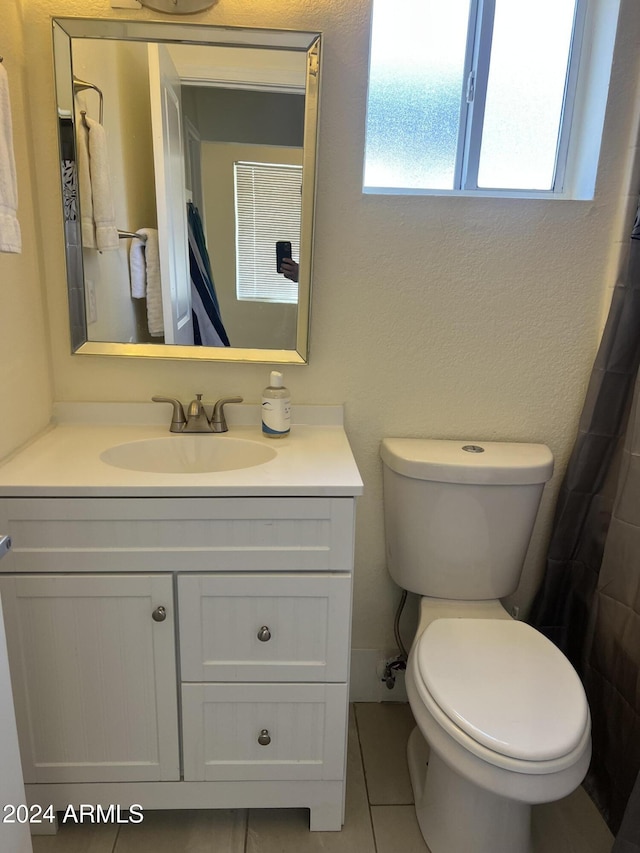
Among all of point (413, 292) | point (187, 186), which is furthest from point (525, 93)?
point (187, 186)

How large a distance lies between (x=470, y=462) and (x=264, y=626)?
2.04ft

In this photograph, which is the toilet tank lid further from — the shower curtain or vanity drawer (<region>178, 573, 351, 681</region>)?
vanity drawer (<region>178, 573, 351, 681</region>)

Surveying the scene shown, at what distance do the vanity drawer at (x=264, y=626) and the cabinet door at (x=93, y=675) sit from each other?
6 centimetres

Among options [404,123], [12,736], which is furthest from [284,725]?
[404,123]

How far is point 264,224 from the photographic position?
1476 millimetres

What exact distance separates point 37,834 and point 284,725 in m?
0.64

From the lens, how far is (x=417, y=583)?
5.15 feet

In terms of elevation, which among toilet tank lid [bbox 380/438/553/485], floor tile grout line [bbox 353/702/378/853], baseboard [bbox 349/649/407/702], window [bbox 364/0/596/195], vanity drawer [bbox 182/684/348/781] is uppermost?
window [bbox 364/0/596/195]

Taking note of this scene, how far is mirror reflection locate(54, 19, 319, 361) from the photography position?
1386mm

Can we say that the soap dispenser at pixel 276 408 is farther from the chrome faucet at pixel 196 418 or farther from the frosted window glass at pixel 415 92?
the frosted window glass at pixel 415 92

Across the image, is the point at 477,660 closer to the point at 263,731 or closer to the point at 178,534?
the point at 263,731

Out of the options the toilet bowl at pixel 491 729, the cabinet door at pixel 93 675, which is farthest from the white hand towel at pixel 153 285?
the toilet bowl at pixel 491 729


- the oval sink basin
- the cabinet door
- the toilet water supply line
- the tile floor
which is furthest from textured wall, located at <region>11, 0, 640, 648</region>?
the tile floor

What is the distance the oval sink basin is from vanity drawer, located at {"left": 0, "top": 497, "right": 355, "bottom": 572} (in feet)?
0.90
